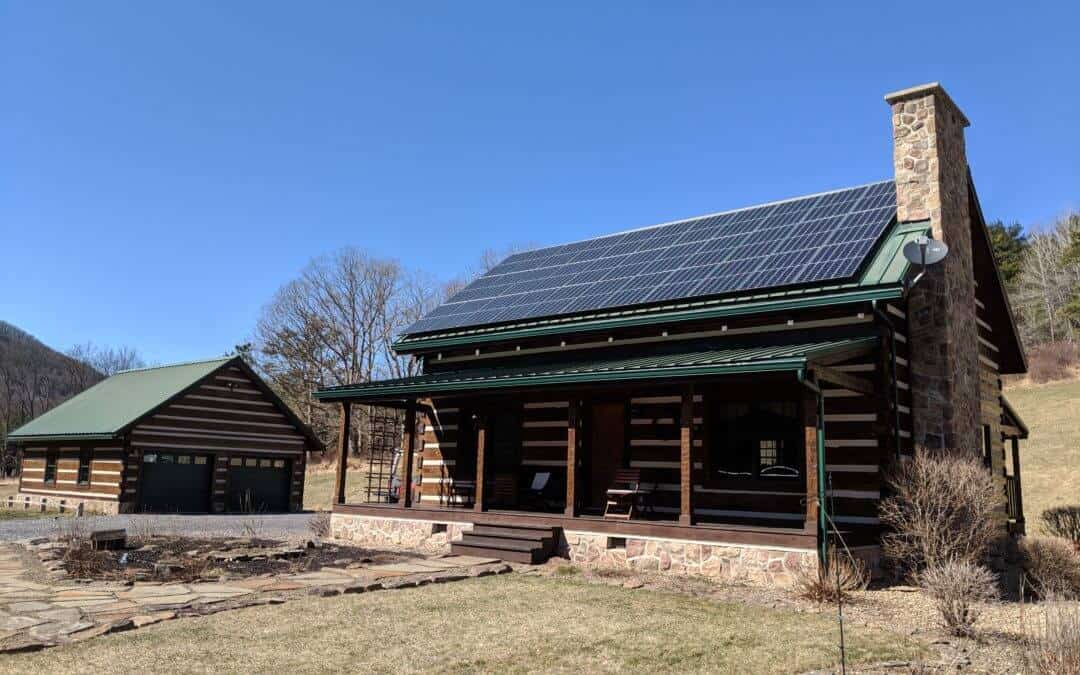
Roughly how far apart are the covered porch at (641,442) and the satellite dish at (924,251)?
1555mm

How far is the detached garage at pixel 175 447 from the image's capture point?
29.3 m

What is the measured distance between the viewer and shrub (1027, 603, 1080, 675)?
6098 millimetres

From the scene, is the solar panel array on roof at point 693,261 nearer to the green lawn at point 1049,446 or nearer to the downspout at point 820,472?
the downspout at point 820,472

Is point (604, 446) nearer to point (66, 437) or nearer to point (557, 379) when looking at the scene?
point (557, 379)

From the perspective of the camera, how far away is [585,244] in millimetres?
22312

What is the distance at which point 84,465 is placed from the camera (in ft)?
102

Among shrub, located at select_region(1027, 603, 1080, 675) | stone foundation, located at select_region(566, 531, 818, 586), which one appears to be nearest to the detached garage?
stone foundation, located at select_region(566, 531, 818, 586)

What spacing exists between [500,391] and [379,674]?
9.05 meters

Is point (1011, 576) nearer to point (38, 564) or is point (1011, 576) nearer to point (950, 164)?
point (950, 164)

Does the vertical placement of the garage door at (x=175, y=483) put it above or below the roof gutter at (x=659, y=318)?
below

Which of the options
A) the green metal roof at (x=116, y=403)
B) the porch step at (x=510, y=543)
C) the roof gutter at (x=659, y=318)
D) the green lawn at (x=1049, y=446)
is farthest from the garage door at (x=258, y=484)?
the green lawn at (x=1049, y=446)

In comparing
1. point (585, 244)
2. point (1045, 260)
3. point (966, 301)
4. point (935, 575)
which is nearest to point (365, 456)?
point (585, 244)

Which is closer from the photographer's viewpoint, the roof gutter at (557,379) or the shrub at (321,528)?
the roof gutter at (557,379)

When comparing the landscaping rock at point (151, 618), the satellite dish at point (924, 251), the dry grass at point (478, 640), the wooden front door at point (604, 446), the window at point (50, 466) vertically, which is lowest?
the dry grass at point (478, 640)
